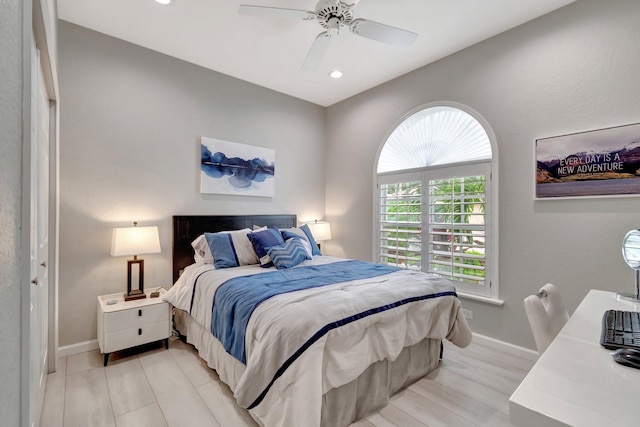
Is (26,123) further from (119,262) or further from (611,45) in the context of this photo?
(611,45)

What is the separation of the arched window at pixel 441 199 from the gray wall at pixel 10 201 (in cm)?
326

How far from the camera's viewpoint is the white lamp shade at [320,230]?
13.9 ft

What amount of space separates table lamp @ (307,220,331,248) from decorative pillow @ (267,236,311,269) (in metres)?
0.99

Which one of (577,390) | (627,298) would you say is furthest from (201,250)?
(627,298)

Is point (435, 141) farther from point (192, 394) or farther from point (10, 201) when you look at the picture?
point (10, 201)

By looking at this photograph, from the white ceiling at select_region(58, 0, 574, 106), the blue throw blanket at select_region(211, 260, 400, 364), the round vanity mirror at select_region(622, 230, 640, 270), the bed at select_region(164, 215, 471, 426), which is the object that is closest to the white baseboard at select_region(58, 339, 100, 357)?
the bed at select_region(164, 215, 471, 426)

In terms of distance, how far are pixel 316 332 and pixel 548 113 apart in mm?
2688

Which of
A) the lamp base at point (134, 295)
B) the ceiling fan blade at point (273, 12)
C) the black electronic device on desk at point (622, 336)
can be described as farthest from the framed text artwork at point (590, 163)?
the lamp base at point (134, 295)

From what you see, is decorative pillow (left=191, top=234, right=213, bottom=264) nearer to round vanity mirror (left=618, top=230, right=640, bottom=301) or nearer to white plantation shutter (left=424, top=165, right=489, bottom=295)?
white plantation shutter (left=424, top=165, right=489, bottom=295)

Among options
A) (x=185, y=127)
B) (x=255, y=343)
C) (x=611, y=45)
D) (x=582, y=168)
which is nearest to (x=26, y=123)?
(x=255, y=343)

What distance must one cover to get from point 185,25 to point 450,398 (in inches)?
149

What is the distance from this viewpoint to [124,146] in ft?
9.78

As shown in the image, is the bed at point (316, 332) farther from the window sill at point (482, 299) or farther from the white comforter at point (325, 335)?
the window sill at point (482, 299)

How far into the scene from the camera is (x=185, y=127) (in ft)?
11.1
